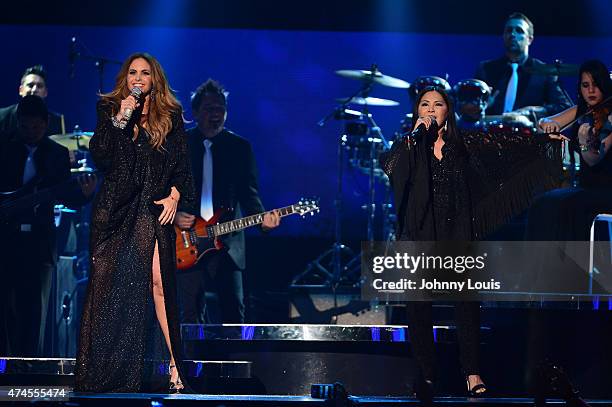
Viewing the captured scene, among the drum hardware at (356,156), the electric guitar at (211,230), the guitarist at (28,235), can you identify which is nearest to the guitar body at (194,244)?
the electric guitar at (211,230)

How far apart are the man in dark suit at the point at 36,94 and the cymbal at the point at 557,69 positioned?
4.64m

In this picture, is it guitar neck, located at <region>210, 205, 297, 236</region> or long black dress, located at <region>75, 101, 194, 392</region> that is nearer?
long black dress, located at <region>75, 101, 194, 392</region>

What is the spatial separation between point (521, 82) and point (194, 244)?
11.7 ft

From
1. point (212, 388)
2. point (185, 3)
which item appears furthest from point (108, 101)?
point (185, 3)

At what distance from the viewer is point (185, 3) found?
976cm

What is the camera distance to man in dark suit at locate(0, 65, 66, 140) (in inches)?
335

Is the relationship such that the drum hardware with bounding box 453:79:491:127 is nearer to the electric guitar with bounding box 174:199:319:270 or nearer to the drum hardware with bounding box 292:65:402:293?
the drum hardware with bounding box 292:65:402:293

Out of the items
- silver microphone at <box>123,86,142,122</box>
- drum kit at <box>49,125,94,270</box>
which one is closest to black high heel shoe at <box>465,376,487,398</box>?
silver microphone at <box>123,86,142,122</box>

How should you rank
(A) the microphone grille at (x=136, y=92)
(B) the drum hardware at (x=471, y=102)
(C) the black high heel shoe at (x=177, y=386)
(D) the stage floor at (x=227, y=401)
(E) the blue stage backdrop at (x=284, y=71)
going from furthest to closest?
(E) the blue stage backdrop at (x=284, y=71) → (B) the drum hardware at (x=471, y=102) → (C) the black high heel shoe at (x=177, y=386) → (A) the microphone grille at (x=136, y=92) → (D) the stage floor at (x=227, y=401)

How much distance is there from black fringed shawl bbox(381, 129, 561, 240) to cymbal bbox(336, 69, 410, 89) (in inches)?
140

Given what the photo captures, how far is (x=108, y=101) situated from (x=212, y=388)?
177 centimetres

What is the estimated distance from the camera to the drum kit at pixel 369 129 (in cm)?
846

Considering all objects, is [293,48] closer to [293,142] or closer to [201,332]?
[293,142]

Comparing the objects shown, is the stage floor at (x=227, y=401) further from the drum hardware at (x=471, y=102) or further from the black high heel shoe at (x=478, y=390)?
the drum hardware at (x=471, y=102)
